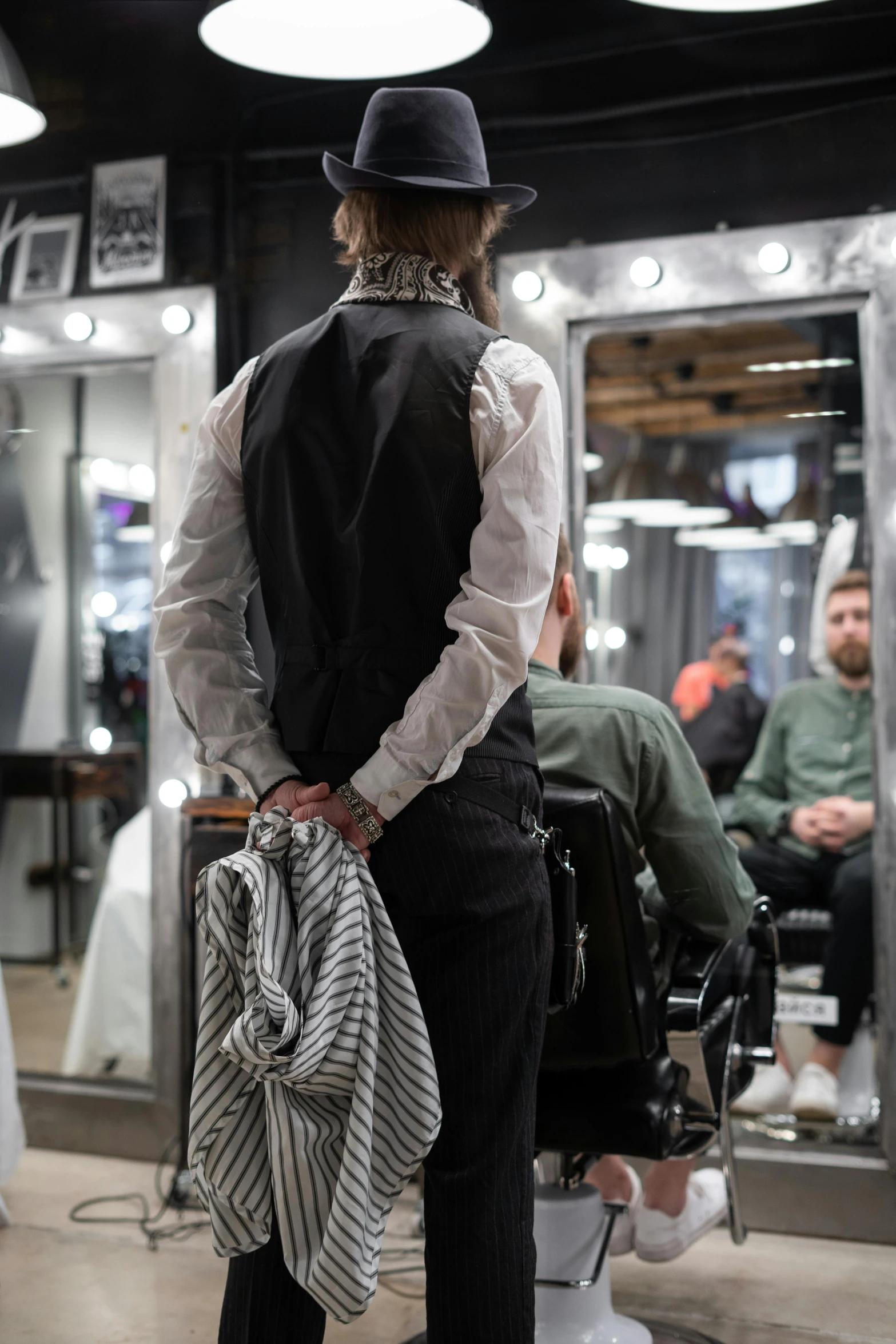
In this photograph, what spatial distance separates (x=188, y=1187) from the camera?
9.61 feet

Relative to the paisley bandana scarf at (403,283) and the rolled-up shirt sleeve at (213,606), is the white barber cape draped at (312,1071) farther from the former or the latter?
the paisley bandana scarf at (403,283)

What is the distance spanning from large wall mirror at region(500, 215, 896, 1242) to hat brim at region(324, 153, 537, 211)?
4.39 feet

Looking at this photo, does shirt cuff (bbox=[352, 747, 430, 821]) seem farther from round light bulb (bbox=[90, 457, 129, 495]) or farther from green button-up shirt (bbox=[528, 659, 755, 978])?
round light bulb (bbox=[90, 457, 129, 495])

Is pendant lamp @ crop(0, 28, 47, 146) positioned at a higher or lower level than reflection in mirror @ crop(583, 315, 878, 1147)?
higher

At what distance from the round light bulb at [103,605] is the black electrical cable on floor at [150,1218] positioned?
165cm

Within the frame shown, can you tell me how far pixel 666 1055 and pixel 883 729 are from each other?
1.10 meters

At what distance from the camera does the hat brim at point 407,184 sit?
1.56m

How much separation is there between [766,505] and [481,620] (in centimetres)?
271

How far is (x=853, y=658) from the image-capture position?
3.10m

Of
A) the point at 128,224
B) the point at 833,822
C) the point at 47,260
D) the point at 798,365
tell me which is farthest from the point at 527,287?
the point at 833,822

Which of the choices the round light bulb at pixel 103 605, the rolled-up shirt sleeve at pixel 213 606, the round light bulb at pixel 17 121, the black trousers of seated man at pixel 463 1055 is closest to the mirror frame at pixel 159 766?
the round light bulb at pixel 17 121

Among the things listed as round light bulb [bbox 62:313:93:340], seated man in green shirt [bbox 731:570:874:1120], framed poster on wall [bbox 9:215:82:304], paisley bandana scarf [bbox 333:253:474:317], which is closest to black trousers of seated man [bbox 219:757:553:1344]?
paisley bandana scarf [bbox 333:253:474:317]

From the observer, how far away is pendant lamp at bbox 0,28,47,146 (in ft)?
8.69

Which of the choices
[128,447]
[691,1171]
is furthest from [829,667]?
[128,447]
